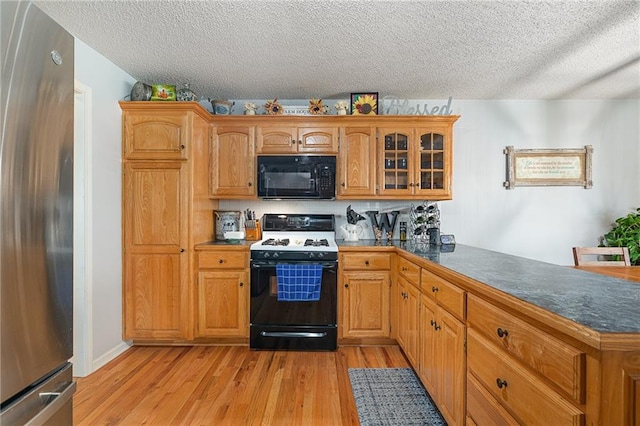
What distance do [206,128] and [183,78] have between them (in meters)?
0.46

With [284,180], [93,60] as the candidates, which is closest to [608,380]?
[284,180]

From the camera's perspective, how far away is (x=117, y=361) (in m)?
2.38

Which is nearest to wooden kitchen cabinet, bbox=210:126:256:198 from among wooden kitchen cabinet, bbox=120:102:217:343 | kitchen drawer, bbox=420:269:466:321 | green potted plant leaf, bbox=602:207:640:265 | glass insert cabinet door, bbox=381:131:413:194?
wooden kitchen cabinet, bbox=120:102:217:343

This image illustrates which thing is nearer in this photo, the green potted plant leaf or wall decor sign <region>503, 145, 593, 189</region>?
the green potted plant leaf

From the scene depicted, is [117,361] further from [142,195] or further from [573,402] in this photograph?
[573,402]

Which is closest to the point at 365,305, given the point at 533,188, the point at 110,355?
the point at 110,355

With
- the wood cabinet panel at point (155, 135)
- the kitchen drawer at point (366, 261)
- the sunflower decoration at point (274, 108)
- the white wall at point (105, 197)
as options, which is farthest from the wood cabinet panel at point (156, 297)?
the sunflower decoration at point (274, 108)

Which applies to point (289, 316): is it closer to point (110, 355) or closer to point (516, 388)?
point (110, 355)

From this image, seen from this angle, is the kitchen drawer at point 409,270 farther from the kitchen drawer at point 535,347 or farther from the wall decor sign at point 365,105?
the wall decor sign at point 365,105

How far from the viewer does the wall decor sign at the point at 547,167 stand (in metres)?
3.16

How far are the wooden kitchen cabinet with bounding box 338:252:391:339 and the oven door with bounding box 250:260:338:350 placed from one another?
10 cm

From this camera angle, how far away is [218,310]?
261cm

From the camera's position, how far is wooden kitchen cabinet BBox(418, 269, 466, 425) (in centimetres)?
138

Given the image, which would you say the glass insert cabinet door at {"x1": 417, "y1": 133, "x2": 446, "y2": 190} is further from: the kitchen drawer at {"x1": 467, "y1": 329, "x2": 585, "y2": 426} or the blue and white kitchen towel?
the kitchen drawer at {"x1": 467, "y1": 329, "x2": 585, "y2": 426}
